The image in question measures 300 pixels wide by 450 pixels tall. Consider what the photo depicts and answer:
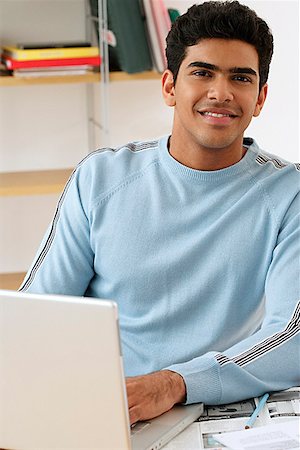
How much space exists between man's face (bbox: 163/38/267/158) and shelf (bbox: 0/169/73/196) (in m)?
1.28

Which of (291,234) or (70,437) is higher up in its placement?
(291,234)

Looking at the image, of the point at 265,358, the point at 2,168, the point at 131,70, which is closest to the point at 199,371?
the point at 265,358

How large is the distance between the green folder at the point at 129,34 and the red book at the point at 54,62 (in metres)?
0.09

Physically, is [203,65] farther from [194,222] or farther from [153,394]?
[153,394]

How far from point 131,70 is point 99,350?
201 cm

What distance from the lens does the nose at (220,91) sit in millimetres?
1691

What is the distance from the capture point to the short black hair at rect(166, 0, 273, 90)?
67.3 inches

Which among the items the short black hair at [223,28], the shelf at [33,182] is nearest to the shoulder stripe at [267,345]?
the short black hair at [223,28]

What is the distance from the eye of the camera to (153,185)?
1.74 metres

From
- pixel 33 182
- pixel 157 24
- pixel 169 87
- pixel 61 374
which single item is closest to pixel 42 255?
pixel 169 87

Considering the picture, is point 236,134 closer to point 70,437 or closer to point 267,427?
point 267,427

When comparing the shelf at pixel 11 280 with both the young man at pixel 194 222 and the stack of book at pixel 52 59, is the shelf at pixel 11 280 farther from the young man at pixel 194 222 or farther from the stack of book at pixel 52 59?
the young man at pixel 194 222

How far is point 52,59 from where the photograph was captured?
9.62ft

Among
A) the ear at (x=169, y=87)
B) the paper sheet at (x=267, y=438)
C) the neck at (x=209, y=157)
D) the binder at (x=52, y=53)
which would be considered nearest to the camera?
the paper sheet at (x=267, y=438)
